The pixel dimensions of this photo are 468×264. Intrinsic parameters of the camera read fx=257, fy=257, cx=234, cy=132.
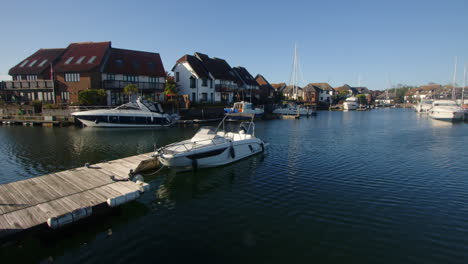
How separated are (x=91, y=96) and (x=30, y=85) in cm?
1378

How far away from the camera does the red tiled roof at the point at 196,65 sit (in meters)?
57.0

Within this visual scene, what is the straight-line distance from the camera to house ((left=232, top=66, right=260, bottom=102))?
71750 millimetres

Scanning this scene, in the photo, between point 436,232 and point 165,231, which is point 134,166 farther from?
point 436,232

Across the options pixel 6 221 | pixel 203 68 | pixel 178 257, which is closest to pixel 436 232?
pixel 178 257

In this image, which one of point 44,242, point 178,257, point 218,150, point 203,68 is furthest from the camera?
point 203,68

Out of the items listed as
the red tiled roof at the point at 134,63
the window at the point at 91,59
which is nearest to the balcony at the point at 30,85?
the window at the point at 91,59

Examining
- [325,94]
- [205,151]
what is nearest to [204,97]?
[205,151]

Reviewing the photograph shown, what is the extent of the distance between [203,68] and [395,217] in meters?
55.7

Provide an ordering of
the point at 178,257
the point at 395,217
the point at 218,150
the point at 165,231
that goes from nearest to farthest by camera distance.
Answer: the point at 178,257 → the point at 165,231 → the point at 395,217 → the point at 218,150

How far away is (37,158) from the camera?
66.7ft

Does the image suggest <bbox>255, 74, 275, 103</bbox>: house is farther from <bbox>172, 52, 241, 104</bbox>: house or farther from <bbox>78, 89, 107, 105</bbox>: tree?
<bbox>78, 89, 107, 105</bbox>: tree

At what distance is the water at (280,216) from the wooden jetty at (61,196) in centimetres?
88

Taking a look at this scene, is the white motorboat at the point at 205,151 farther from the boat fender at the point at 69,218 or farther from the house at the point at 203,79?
the house at the point at 203,79

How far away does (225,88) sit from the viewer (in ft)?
211
